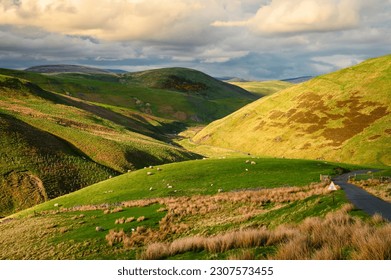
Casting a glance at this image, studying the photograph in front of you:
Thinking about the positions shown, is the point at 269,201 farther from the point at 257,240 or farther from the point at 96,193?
the point at 96,193

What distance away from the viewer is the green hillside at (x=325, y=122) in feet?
352

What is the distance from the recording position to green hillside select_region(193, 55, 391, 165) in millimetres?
107188

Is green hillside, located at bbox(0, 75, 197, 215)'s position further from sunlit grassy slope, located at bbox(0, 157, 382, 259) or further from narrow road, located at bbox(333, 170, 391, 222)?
narrow road, located at bbox(333, 170, 391, 222)

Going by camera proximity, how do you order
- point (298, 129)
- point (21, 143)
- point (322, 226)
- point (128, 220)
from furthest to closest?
point (298, 129) < point (21, 143) < point (128, 220) < point (322, 226)

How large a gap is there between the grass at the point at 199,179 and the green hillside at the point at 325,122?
53012 mm

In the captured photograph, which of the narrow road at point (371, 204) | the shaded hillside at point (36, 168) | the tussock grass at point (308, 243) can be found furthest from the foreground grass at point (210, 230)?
the shaded hillside at point (36, 168)

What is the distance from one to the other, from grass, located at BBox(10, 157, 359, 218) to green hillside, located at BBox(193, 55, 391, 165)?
5301 centimetres

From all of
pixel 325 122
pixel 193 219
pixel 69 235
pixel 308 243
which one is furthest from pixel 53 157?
pixel 325 122

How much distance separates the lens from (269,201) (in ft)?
109

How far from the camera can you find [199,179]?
163 ft

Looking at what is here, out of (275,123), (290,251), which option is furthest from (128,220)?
(275,123)

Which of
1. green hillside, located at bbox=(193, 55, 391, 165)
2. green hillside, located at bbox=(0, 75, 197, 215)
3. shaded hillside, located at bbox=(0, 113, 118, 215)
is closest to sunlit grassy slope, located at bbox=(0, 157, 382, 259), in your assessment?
shaded hillside, located at bbox=(0, 113, 118, 215)

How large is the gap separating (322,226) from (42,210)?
3875cm

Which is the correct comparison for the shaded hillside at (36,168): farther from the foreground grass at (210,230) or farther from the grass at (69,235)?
the grass at (69,235)
